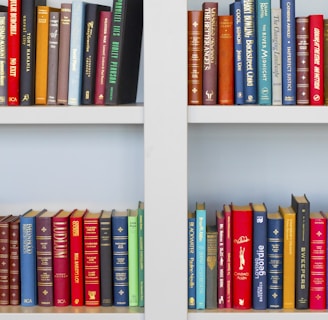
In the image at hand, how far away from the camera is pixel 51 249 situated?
175 cm

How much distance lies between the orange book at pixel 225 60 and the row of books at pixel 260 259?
0.27 meters

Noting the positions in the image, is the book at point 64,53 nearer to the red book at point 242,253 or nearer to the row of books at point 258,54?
the row of books at point 258,54

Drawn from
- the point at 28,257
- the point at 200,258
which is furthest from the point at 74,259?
the point at 200,258

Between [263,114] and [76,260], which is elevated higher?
[263,114]

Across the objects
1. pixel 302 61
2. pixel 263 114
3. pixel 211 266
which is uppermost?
pixel 302 61

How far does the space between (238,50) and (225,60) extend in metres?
0.04

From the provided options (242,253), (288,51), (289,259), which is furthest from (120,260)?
(288,51)

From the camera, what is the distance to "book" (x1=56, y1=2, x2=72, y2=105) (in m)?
1.69

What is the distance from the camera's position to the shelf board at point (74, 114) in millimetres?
1655

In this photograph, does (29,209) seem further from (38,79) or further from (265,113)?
(265,113)

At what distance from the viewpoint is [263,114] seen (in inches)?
65.1

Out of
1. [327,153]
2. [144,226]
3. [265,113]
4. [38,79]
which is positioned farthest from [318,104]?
[38,79]

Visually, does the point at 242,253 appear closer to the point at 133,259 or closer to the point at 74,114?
the point at 133,259

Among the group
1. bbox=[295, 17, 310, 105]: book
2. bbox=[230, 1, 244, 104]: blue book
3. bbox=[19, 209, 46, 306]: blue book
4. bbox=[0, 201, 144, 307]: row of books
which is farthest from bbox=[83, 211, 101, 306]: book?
bbox=[295, 17, 310, 105]: book
